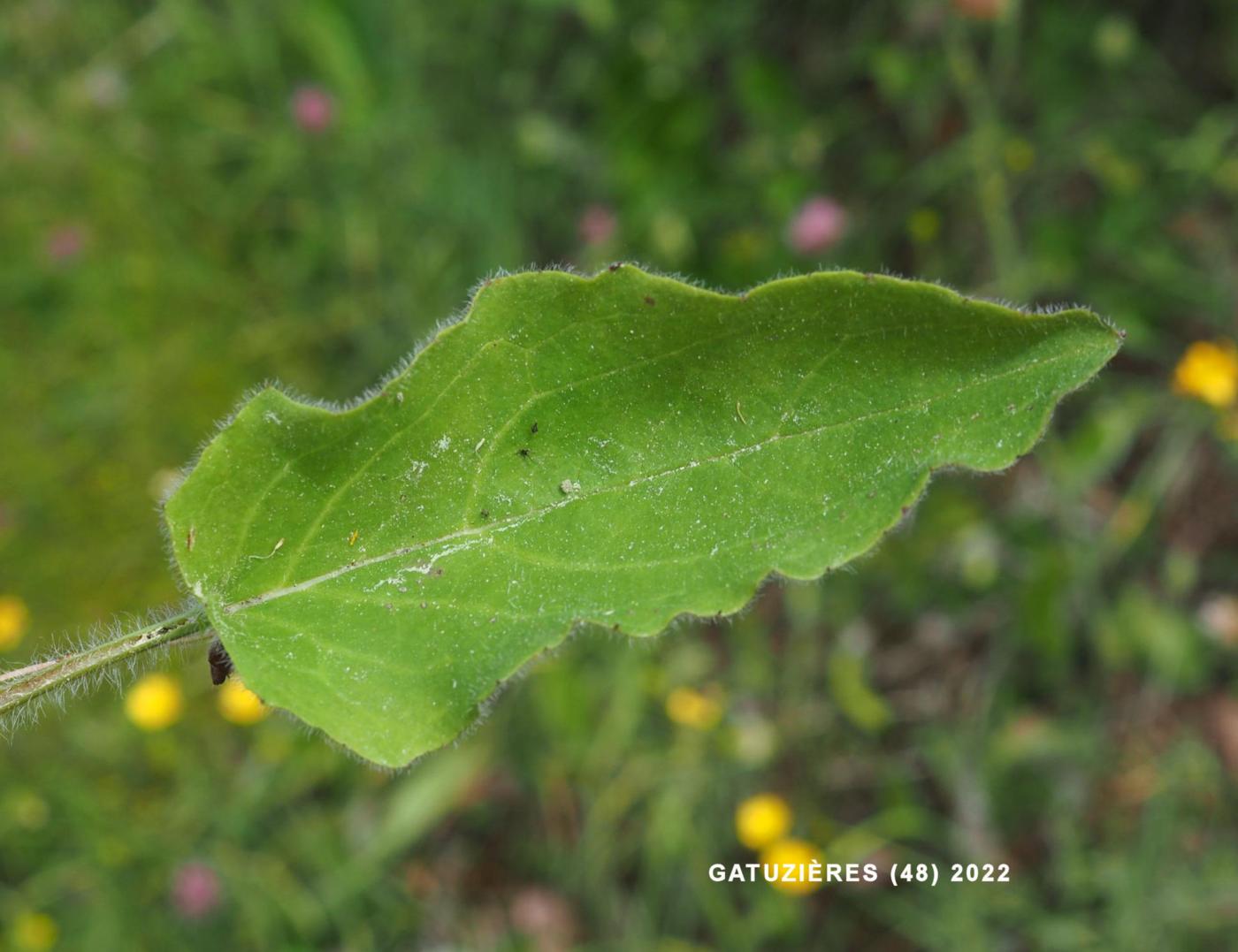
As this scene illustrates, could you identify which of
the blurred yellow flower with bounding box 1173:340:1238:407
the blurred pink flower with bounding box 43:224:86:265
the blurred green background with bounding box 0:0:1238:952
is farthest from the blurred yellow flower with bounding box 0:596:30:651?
the blurred yellow flower with bounding box 1173:340:1238:407

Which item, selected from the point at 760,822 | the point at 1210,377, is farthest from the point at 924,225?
the point at 760,822

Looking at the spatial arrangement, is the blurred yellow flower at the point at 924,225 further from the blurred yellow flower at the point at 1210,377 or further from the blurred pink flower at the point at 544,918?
the blurred pink flower at the point at 544,918

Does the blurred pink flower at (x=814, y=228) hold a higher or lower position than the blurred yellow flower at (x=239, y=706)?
higher

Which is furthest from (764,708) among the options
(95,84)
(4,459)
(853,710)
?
(95,84)

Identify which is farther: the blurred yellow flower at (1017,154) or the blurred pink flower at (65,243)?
the blurred pink flower at (65,243)

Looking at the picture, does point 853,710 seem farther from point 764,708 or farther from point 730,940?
point 730,940

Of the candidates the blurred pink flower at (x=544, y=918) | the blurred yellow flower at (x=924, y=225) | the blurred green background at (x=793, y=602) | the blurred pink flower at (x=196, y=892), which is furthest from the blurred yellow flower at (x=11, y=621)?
the blurred yellow flower at (x=924, y=225)

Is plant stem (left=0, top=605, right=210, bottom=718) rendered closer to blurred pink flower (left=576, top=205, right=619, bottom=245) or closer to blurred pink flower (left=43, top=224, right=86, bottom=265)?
blurred pink flower (left=576, top=205, right=619, bottom=245)
